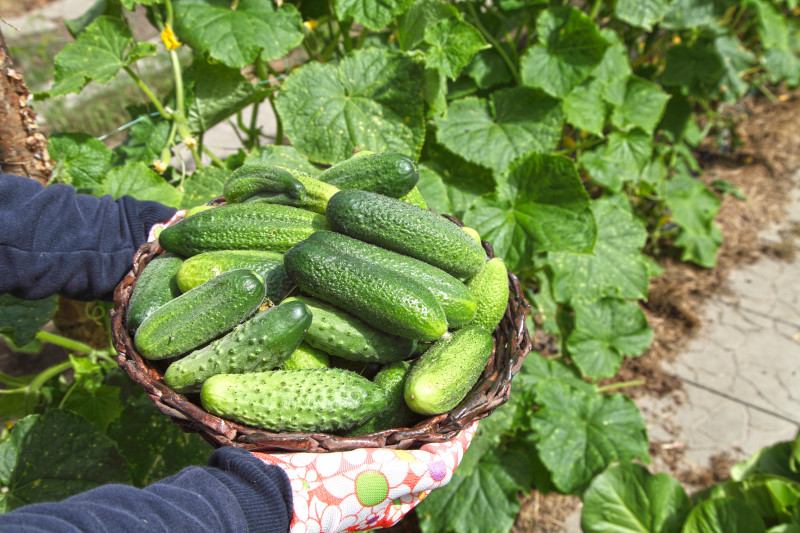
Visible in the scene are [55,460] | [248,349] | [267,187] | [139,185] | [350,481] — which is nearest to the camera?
[350,481]

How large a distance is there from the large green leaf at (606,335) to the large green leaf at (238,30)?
7.07ft

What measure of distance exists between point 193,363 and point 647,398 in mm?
3104

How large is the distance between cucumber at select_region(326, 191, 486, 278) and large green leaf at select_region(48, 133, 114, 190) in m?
1.44

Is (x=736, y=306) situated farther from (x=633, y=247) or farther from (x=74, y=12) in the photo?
(x=74, y=12)

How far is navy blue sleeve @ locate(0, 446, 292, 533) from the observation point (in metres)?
1.04

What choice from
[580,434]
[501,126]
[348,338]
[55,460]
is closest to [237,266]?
[348,338]

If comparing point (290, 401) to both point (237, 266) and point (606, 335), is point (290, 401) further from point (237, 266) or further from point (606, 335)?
point (606, 335)

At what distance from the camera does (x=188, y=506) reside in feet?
3.83

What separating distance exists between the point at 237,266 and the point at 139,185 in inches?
44.6

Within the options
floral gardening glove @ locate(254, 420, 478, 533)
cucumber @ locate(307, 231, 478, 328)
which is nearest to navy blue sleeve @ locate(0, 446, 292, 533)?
floral gardening glove @ locate(254, 420, 478, 533)

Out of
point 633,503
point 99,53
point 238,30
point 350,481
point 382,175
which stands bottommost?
point 633,503

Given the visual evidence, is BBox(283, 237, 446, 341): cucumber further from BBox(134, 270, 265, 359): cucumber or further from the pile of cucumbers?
BBox(134, 270, 265, 359): cucumber

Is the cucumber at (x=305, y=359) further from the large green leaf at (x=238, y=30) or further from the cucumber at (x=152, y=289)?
the large green leaf at (x=238, y=30)

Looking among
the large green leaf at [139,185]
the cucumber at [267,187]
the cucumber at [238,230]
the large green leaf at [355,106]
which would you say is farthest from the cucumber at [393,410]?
the large green leaf at [139,185]
